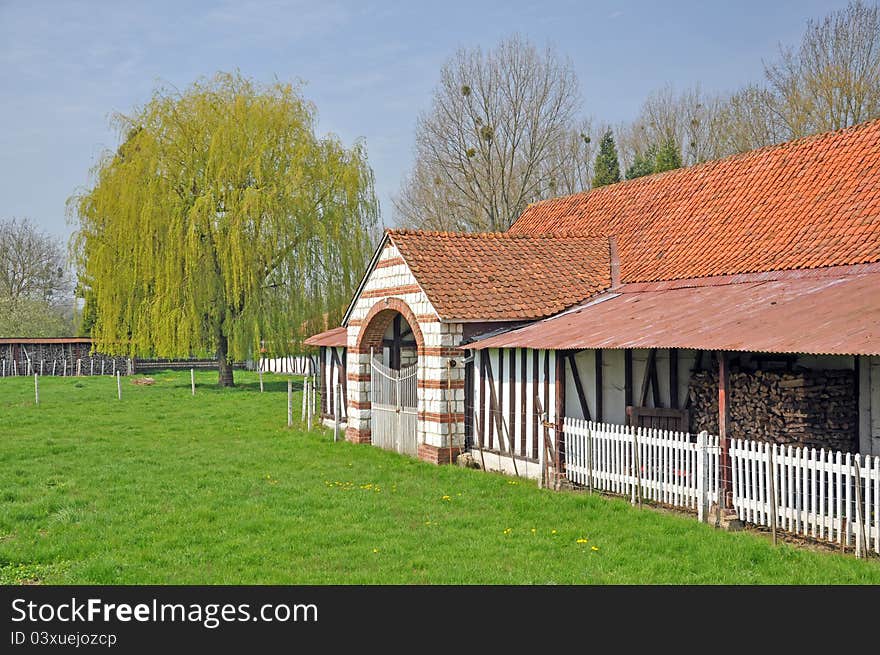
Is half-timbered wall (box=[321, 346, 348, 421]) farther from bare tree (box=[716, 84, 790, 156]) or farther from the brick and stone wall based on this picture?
bare tree (box=[716, 84, 790, 156])

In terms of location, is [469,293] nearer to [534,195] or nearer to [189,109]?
[189,109]

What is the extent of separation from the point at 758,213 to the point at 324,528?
9.85 meters

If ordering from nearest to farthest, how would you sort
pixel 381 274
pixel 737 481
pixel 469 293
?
pixel 737 481 → pixel 469 293 → pixel 381 274

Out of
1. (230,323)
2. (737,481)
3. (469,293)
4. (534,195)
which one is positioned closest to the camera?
(737,481)

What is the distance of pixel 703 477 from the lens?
10820 mm

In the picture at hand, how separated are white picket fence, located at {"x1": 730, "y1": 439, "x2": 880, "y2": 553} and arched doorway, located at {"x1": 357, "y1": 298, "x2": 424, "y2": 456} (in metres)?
7.29

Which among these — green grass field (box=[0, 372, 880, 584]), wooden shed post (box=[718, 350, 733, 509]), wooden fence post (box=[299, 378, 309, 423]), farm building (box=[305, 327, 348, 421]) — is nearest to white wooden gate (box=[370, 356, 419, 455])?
green grass field (box=[0, 372, 880, 584])

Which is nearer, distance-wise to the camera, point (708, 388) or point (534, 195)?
point (708, 388)

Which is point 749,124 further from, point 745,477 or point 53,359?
point 53,359

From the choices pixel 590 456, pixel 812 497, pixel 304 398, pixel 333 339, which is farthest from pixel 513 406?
pixel 304 398
